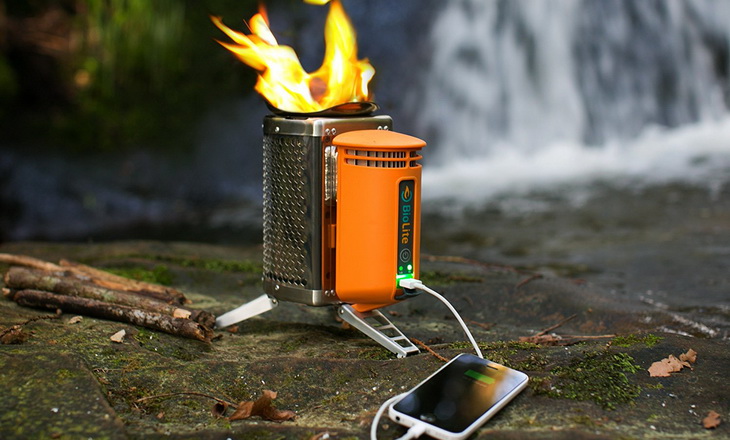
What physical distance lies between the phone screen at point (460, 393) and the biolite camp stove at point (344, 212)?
41 centimetres

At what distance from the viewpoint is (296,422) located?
8.54 ft

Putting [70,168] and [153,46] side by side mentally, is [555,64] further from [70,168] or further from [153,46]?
[70,168]

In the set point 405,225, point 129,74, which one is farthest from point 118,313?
point 129,74

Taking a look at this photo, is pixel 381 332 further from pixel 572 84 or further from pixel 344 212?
pixel 572 84

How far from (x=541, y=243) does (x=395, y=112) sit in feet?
13.3

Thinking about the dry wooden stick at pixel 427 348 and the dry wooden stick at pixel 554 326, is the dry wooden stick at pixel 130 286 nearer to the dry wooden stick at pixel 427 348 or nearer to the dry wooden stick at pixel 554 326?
the dry wooden stick at pixel 427 348

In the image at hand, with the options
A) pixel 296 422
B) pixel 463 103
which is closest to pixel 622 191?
pixel 463 103

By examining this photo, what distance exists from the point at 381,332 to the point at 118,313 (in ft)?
3.67

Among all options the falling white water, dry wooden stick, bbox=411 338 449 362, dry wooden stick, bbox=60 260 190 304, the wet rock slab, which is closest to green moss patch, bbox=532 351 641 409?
the wet rock slab

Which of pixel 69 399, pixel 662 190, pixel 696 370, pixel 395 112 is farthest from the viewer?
pixel 395 112

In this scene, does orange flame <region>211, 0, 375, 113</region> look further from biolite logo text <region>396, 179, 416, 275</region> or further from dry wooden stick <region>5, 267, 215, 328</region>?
dry wooden stick <region>5, 267, 215, 328</region>

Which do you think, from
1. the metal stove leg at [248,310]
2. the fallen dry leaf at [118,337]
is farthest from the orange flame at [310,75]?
the fallen dry leaf at [118,337]

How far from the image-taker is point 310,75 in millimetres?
3520

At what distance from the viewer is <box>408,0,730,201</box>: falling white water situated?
1031 centimetres
